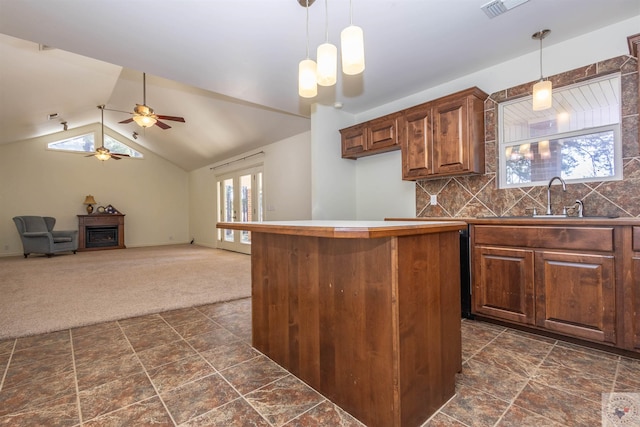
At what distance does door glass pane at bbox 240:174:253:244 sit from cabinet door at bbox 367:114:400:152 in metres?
4.22

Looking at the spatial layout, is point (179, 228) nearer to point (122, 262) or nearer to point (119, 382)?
point (122, 262)

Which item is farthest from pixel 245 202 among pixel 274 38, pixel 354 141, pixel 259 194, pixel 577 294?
pixel 577 294

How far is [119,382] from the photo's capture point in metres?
1.68

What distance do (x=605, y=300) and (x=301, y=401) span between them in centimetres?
205

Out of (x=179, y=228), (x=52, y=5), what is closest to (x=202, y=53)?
(x=52, y=5)

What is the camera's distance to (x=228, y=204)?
8.05 m

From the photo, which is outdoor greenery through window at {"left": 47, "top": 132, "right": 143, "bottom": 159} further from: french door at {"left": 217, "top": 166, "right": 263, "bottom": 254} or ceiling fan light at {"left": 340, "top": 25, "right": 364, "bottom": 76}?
ceiling fan light at {"left": 340, "top": 25, "right": 364, "bottom": 76}

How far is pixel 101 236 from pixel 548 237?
10171 mm

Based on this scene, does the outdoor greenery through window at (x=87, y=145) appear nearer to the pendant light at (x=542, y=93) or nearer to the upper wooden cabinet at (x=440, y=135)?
the upper wooden cabinet at (x=440, y=135)

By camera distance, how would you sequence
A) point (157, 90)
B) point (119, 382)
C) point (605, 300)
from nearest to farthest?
point (119, 382) → point (605, 300) → point (157, 90)

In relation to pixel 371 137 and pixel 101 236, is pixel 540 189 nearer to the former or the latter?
pixel 371 137

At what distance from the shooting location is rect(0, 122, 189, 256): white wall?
7.33 meters

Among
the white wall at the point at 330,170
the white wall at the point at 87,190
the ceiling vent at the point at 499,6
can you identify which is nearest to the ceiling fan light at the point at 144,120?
the white wall at the point at 330,170

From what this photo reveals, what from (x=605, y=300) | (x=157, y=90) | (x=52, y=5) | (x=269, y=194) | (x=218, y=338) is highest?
(x=157, y=90)
